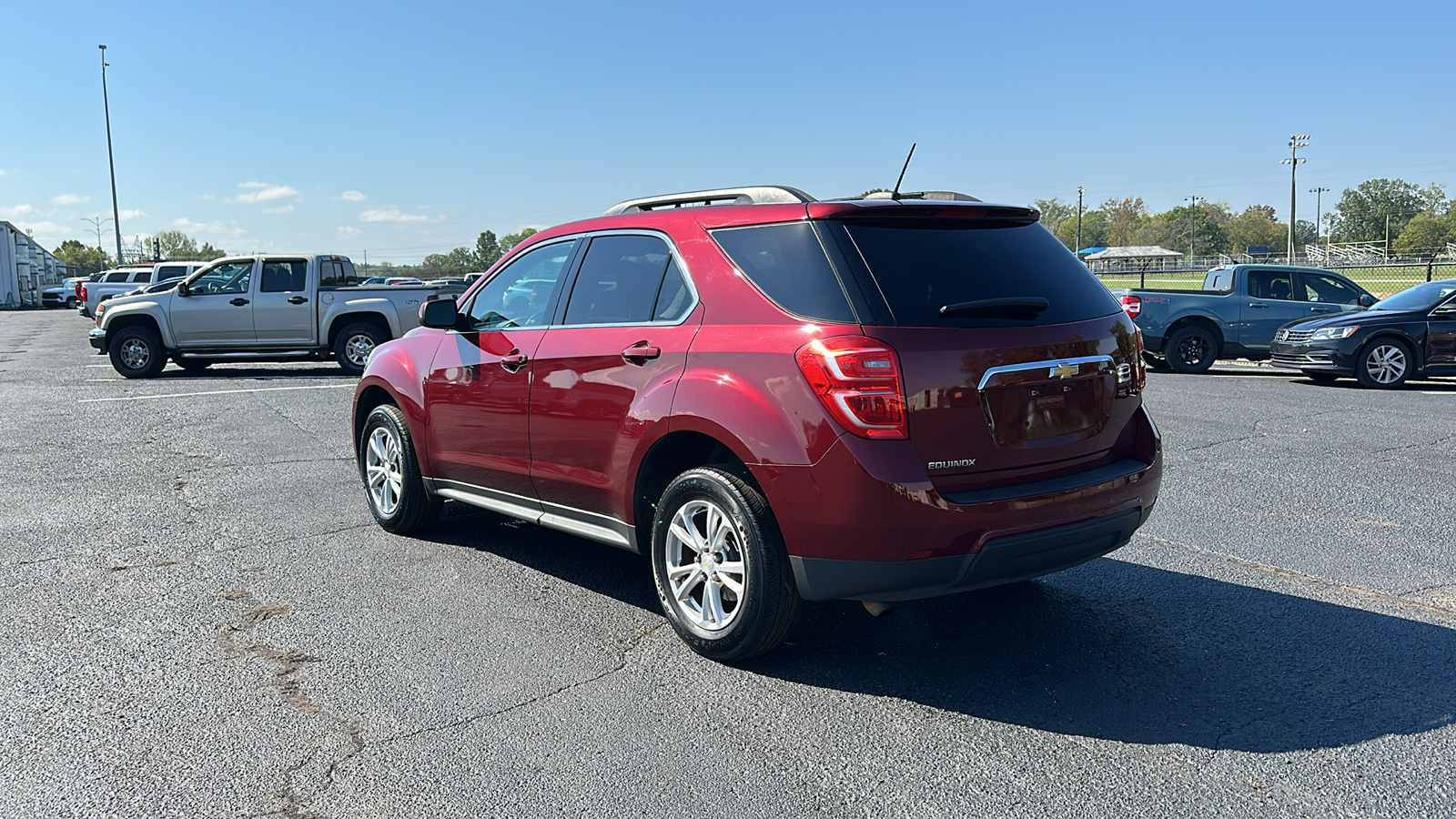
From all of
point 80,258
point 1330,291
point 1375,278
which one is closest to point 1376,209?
point 1375,278

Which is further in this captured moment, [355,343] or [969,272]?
[355,343]

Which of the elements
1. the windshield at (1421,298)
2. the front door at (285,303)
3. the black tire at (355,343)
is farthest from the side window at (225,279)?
the windshield at (1421,298)

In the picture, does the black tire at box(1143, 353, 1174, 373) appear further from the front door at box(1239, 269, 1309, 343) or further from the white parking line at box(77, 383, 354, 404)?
the white parking line at box(77, 383, 354, 404)

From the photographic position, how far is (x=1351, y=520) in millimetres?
6359

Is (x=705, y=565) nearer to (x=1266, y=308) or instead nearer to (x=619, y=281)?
(x=619, y=281)

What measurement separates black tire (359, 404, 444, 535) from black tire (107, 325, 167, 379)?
12426mm

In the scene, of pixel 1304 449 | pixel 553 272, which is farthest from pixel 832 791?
pixel 1304 449

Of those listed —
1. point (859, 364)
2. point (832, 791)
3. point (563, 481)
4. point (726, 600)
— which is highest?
point (859, 364)

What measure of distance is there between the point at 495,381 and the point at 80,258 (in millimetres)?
193542

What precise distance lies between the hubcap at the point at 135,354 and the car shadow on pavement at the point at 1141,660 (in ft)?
47.0

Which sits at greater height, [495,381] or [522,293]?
[522,293]

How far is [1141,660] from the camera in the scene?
4.14 m

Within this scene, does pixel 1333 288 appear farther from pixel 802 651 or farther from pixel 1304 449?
pixel 802 651

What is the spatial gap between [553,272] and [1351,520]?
488 centimetres
